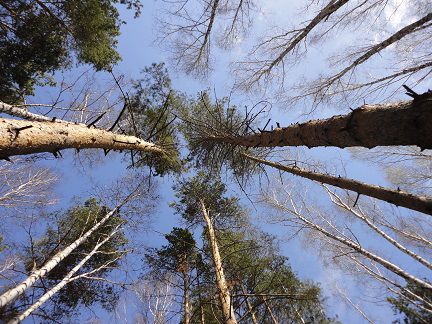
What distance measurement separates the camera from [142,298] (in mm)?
11117

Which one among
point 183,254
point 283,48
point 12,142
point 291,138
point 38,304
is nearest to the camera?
point 12,142

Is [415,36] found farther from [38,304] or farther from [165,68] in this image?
[38,304]

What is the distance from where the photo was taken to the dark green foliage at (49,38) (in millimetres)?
7770

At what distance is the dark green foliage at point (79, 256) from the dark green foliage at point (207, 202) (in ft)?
9.30

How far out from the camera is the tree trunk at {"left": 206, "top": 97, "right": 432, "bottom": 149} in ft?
6.25

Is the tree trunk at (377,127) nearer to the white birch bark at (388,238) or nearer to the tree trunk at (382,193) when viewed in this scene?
the tree trunk at (382,193)

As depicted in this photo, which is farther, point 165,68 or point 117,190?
point 117,190

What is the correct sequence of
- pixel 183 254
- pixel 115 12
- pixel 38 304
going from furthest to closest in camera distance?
pixel 183 254 → pixel 115 12 → pixel 38 304

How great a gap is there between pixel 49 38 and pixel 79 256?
7512 mm

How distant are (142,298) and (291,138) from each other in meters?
9.64

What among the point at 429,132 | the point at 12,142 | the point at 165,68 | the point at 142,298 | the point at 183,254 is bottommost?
the point at 142,298

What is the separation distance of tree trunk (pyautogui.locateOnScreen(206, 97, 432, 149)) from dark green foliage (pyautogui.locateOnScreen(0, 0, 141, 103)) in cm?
712

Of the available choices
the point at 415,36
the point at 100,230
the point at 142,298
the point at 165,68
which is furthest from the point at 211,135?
the point at 142,298

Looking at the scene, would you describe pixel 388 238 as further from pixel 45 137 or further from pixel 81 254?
pixel 81 254
